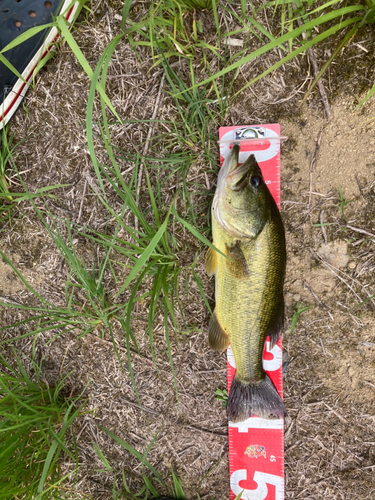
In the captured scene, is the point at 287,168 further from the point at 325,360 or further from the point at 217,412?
the point at 217,412

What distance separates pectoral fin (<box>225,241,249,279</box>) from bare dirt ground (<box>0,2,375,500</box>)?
416mm

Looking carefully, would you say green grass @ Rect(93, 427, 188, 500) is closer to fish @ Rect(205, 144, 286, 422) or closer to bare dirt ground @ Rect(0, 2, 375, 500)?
bare dirt ground @ Rect(0, 2, 375, 500)

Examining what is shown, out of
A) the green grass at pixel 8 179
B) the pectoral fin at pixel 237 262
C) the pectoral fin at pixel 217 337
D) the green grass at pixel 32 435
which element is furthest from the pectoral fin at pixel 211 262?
the green grass at pixel 32 435

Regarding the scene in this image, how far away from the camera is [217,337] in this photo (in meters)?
2.49

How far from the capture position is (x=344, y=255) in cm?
253

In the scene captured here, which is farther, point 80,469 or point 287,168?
point 80,469

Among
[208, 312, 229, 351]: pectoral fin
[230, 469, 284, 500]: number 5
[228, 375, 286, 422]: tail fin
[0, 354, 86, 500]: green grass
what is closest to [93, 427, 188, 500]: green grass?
[0, 354, 86, 500]: green grass

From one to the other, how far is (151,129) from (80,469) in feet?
9.30

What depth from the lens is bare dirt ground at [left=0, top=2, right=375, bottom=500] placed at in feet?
8.14

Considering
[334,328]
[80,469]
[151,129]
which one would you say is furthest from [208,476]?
[151,129]

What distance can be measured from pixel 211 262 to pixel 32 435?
6.21ft

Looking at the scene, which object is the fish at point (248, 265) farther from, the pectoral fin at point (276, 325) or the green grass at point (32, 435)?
the green grass at point (32, 435)

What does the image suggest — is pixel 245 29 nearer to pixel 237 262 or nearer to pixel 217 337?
pixel 237 262

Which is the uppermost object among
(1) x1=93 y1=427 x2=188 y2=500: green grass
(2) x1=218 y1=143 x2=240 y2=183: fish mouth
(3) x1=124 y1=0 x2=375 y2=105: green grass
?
(3) x1=124 y1=0 x2=375 y2=105: green grass
